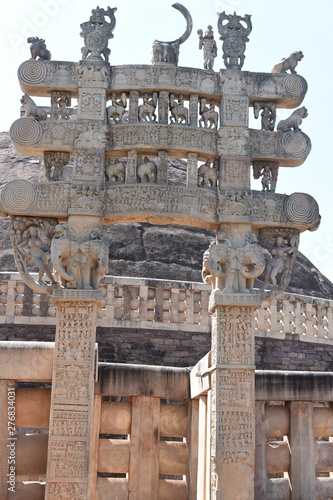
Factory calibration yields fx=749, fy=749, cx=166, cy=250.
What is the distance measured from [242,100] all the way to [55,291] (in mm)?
3129

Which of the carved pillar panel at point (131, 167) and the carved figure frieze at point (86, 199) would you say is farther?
the carved pillar panel at point (131, 167)

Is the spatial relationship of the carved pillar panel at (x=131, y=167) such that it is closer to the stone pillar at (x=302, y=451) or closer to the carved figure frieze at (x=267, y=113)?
the carved figure frieze at (x=267, y=113)

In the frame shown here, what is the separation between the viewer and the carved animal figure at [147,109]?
8.76m

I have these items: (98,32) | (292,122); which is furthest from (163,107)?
(292,122)

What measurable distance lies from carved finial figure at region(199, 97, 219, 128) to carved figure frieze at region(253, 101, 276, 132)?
509 mm

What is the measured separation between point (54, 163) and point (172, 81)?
5.50 feet

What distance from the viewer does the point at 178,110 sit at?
346 inches

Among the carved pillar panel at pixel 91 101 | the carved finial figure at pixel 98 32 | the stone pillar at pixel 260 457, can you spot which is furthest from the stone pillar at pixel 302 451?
the carved finial figure at pixel 98 32

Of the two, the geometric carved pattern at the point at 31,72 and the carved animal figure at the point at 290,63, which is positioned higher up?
the carved animal figure at the point at 290,63

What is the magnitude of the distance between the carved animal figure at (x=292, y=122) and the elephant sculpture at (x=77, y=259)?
2.59 m

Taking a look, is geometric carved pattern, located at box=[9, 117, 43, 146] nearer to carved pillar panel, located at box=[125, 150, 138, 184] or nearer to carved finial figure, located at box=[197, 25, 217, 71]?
carved pillar panel, located at box=[125, 150, 138, 184]

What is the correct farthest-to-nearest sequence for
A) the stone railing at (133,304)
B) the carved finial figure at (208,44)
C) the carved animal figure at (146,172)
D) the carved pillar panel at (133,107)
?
the stone railing at (133,304) → the carved finial figure at (208,44) → the carved pillar panel at (133,107) → the carved animal figure at (146,172)

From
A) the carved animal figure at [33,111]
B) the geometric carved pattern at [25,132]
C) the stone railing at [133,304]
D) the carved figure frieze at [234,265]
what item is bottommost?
the carved figure frieze at [234,265]

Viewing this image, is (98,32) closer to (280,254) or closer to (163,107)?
(163,107)
